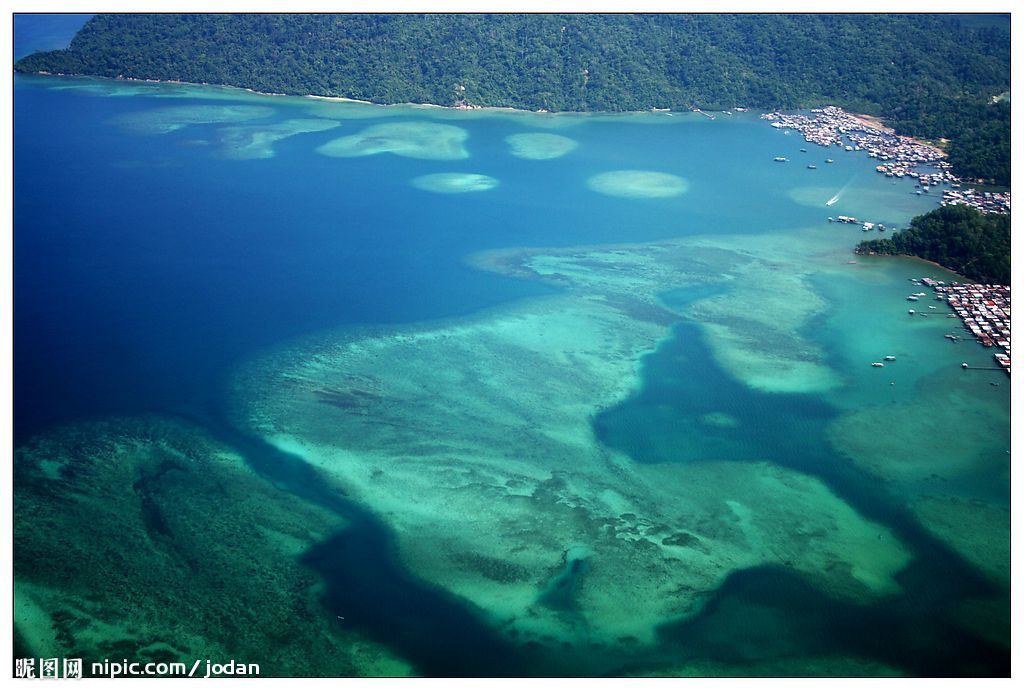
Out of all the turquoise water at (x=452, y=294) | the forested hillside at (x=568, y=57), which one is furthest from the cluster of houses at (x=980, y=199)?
the forested hillside at (x=568, y=57)

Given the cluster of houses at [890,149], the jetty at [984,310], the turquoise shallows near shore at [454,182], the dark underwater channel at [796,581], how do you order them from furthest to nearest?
the turquoise shallows near shore at [454,182] < the cluster of houses at [890,149] < the jetty at [984,310] < the dark underwater channel at [796,581]

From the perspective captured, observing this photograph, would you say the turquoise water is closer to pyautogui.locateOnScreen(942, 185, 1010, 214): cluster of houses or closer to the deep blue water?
the deep blue water

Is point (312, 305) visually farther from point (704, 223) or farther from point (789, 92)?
point (789, 92)

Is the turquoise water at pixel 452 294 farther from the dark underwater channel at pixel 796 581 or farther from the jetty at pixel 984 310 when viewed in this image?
the jetty at pixel 984 310

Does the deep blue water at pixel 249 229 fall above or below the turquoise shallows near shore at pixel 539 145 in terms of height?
below

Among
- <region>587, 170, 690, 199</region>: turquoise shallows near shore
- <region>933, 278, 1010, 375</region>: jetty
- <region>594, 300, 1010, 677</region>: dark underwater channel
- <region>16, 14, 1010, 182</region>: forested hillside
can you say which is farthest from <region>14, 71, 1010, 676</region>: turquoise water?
<region>16, 14, 1010, 182</region>: forested hillside

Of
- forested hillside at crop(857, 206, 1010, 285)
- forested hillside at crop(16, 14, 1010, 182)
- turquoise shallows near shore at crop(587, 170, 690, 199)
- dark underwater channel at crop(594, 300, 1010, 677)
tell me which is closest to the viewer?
dark underwater channel at crop(594, 300, 1010, 677)

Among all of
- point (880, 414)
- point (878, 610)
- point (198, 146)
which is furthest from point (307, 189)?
point (878, 610)

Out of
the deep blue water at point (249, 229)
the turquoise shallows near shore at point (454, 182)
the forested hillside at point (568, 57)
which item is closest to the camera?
the deep blue water at point (249, 229)
